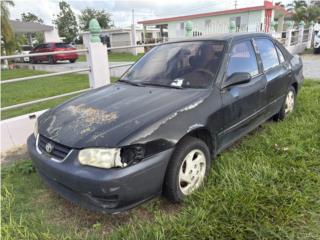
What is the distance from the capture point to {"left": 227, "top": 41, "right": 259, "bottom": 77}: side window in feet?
10.8

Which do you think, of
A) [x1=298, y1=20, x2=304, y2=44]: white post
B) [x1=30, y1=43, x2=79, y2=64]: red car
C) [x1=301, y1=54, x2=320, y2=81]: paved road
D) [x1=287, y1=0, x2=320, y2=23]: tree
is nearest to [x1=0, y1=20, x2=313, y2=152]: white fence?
[x1=301, y1=54, x2=320, y2=81]: paved road

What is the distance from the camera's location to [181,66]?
131 inches

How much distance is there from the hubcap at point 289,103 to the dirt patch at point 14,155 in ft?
13.4

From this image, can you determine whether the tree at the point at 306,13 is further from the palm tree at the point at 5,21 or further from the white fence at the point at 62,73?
the white fence at the point at 62,73

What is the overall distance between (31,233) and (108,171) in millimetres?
914

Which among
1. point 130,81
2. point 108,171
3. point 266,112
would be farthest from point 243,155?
point 108,171

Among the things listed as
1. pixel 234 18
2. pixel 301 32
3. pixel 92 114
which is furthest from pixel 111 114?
pixel 234 18

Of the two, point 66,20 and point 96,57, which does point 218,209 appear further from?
point 66,20

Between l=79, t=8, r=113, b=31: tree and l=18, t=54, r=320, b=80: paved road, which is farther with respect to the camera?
l=79, t=8, r=113, b=31: tree

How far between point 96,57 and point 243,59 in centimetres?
279

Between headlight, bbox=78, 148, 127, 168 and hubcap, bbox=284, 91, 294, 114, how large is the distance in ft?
11.2

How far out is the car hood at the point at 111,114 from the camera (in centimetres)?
232

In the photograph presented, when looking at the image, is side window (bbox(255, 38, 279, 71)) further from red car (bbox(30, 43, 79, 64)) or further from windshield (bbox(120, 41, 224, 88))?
red car (bbox(30, 43, 79, 64))

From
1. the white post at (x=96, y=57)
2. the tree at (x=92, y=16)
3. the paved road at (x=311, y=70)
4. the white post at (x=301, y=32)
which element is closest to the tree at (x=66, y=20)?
the tree at (x=92, y=16)
